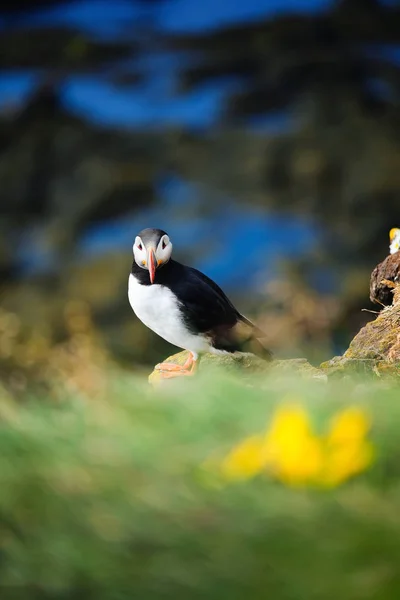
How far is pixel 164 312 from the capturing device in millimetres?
1777

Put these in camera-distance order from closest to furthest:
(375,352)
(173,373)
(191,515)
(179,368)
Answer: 1. (191,515)
2. (375,352)
3. (173,373)
4. (179,368)

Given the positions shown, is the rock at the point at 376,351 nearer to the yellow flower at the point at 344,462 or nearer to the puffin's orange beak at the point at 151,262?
the puffin's orange beak at the point at 151,262

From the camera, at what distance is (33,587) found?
0.45 meters

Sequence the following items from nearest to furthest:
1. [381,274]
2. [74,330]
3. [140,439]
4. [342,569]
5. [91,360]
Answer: [342,569], [140,439], [91,360], [74,330], [381,274]

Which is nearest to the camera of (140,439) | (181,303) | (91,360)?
(140,439)

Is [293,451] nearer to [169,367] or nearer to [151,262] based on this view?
[151,262]

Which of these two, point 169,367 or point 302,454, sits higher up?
point 169,367

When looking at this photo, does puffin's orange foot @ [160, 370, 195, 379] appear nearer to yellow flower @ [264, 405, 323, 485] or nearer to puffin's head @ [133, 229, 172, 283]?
puffin's head @ [133, 229, 172, 283]

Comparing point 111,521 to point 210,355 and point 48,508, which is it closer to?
point 48,508

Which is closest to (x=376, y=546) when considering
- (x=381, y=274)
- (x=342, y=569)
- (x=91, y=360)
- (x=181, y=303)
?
(x=342, y=569)

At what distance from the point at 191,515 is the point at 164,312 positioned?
1.31 meters

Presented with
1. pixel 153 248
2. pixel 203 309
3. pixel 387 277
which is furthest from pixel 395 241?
pixel 153 248

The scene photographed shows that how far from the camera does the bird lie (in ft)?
6.04

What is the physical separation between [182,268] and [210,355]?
0.23 metres
